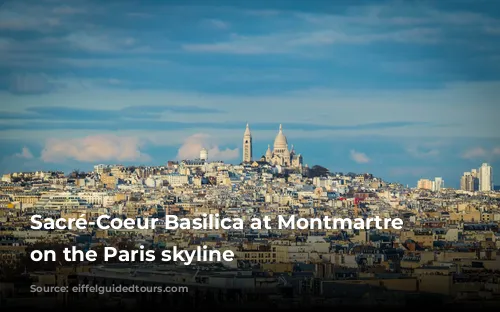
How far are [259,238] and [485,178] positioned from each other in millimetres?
45923

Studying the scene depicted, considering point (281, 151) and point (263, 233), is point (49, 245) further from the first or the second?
point (281, 151)

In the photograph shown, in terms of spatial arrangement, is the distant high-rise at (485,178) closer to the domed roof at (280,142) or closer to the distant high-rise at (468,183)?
the distant high-rise at (468,183)

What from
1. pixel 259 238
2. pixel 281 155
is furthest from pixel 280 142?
pixel 259 238

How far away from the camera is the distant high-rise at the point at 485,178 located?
108062mm

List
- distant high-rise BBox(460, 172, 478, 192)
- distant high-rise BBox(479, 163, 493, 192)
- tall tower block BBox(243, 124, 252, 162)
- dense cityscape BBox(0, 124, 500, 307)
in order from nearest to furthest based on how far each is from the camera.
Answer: dense cityscape BBox(0, 124, 500, 307), distant high-rise BBox(479, 163, 493, 192), distant high-rise BBox(460, 172, 478, 192), tall tower block BBox(243, 124, 252, 162)

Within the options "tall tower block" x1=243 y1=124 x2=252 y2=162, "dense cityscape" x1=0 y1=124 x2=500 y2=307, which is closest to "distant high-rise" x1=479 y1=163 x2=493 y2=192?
"dense cityscape" x1=0 y1=124 x2=500 y2=307

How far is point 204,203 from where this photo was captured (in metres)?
99.2

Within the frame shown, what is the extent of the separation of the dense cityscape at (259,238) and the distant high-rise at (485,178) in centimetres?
11

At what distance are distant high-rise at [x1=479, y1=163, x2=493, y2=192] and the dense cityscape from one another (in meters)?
0.11

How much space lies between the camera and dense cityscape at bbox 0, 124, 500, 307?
40.3 meters

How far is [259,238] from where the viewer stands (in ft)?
221

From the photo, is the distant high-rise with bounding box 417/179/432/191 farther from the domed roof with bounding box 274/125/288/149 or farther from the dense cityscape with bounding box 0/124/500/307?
the domed roof with bounding box 274/125/288/149

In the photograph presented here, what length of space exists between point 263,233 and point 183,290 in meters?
29.5

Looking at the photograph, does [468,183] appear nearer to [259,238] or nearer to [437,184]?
[437,184]
